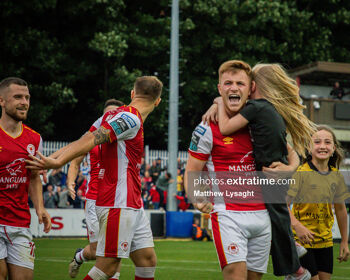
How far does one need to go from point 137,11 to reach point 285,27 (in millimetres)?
7741

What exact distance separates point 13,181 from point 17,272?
87 centimetres

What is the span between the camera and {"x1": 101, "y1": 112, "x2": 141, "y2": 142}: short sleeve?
6031mm

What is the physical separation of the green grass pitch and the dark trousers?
17.9 feet

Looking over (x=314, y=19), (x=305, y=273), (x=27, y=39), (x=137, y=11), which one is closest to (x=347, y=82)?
(x=314, y=19)

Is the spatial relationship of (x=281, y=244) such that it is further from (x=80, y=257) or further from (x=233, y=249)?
(x=80, y=257)

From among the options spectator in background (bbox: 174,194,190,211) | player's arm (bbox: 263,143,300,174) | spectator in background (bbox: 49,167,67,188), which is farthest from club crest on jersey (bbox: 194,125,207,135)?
spectator in background (bbox: 174,194,190,211)

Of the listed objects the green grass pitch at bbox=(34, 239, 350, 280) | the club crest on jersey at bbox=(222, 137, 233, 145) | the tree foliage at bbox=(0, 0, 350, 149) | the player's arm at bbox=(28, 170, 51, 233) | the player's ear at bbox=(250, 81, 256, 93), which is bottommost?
the green grass pitch at bbox=(34, 239, 350, 280)

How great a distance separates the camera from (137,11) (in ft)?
113

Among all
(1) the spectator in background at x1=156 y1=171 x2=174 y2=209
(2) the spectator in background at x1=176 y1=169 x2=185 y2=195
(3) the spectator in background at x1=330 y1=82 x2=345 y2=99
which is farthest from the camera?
(3) the spectator in background at x1=330 y1=82 x2=345 y2=99

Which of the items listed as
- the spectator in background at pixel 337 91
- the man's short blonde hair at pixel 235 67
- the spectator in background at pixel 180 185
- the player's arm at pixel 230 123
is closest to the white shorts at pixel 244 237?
the player's arm at pixel 230 123

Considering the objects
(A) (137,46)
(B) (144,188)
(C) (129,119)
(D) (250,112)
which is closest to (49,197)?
(B) (144,188)

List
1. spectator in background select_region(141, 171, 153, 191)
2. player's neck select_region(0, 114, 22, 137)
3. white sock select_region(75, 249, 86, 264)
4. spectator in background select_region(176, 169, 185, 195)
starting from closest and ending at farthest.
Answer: player's neck select_region(0, 114, 22, 137), white sock select_region(75, 249, 86, 264), spectator in background select_region(141, 171, 153, 191), spectator in background select_region(176, 169, 185, 195)

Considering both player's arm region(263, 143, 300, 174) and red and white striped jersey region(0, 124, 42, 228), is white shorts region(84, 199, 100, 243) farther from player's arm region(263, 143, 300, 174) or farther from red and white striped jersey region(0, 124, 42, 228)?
player's arm region(263, 143, 300, 174)

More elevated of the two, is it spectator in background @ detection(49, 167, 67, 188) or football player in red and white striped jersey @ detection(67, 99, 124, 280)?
spectator in background @ detection(49, 167, 67, 188)
